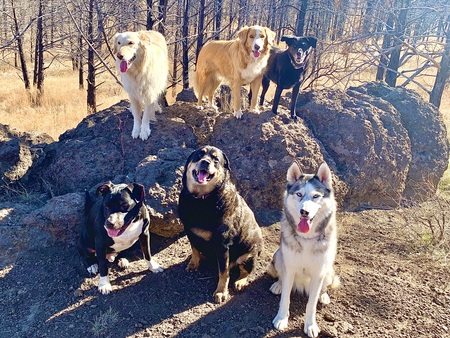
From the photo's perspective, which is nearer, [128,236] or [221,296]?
[128,236]

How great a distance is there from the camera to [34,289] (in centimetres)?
362

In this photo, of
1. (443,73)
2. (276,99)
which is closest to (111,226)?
(276,99)

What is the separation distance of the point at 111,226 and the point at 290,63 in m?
3.22

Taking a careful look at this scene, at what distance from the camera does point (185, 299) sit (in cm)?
362

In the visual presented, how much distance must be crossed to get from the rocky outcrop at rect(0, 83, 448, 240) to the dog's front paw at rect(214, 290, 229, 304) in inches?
41.2

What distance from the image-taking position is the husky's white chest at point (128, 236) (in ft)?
11.2

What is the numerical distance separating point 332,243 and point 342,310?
0.89m

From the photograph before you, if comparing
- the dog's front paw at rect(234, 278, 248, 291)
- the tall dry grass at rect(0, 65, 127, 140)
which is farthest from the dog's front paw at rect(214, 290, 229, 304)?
the tall dry grass at rect(0, 65, 127, 140)

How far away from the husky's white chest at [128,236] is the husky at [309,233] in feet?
4.48

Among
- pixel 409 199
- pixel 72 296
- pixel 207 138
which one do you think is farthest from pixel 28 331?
pixel 409 199

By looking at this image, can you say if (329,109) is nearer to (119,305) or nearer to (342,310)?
(342,310)

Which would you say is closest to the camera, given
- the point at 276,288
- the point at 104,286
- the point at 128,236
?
the point at 128,236

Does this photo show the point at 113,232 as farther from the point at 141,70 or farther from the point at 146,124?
the point at 141,70

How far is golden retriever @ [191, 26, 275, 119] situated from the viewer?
4.97 meters
